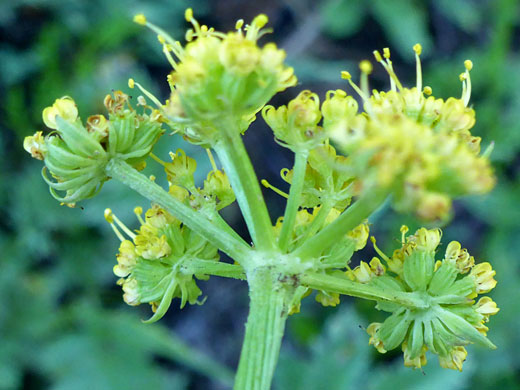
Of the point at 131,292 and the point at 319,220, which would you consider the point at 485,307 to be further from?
the point at 131,292

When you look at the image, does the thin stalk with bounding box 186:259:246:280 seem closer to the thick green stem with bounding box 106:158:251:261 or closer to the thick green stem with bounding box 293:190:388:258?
the thick green stem with bounding box 106:158:251:261

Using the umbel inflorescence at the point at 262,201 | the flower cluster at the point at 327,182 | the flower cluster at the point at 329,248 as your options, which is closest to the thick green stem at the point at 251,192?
the umbel inflorescence at the point at 262,201

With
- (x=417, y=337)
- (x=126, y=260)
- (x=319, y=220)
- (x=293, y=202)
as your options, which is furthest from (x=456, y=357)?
(x=126, y=260)

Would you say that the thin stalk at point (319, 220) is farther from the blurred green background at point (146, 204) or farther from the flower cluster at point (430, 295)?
the blurred green background at point (146, 204)

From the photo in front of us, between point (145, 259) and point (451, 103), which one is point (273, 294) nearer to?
point (145, 259)

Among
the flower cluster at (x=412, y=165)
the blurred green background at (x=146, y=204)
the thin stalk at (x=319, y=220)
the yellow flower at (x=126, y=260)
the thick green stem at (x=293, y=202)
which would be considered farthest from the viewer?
the blurred green background at (x=146, y=204)

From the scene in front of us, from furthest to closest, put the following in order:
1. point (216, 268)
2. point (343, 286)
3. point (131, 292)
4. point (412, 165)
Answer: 1. point (131, 292)
2. point (216, 268)
3. point (343, 286)
4. point (412, 165)
